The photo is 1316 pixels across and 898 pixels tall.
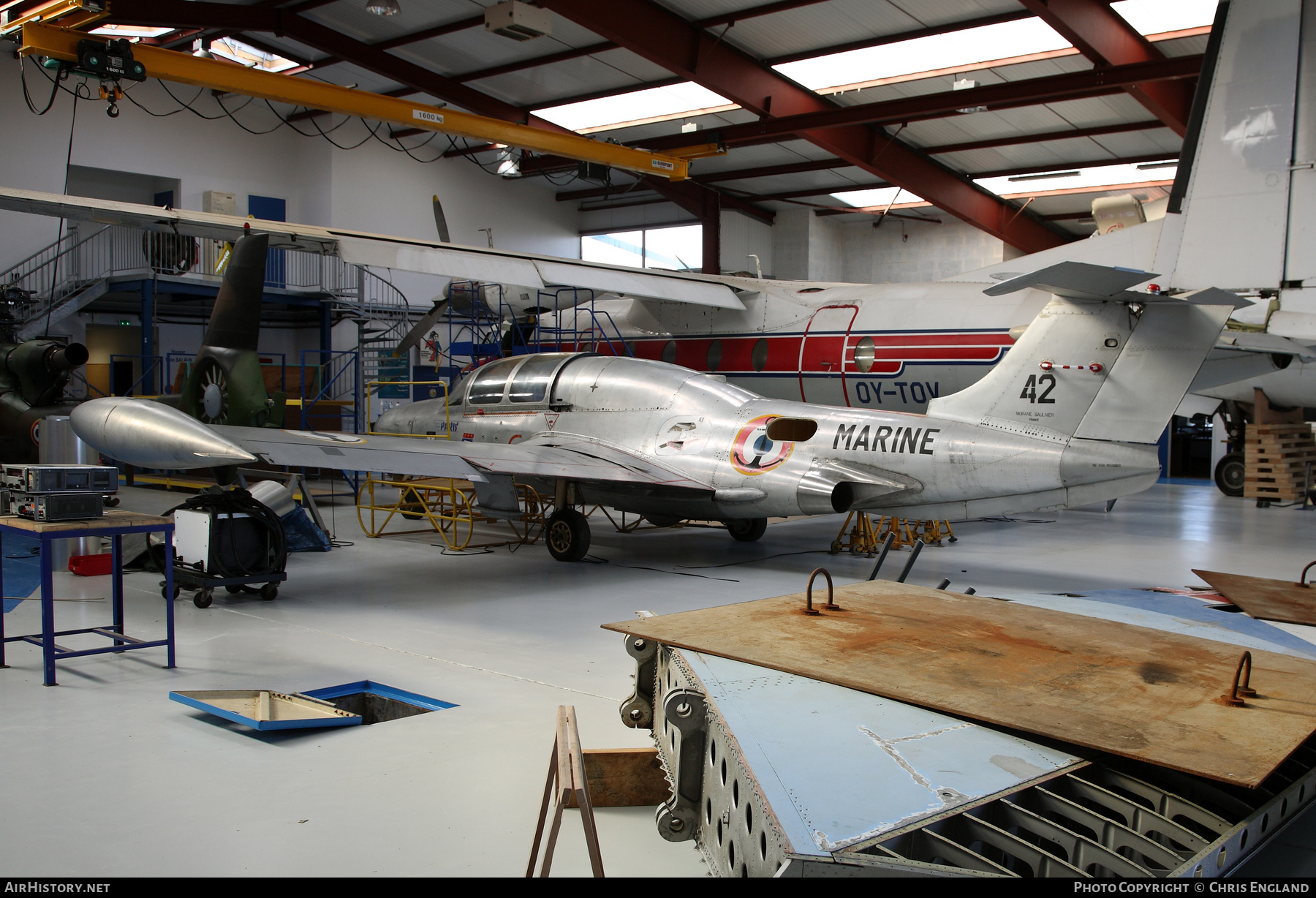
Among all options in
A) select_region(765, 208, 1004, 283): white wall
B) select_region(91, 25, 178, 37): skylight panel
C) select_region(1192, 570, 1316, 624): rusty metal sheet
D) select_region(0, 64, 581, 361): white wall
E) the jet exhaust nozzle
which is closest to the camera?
select_region(1192, 570, 1316, 624): rusty metal sheet

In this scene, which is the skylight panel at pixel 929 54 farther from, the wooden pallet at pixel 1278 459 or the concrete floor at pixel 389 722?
the concrete floor at pixel 389 722

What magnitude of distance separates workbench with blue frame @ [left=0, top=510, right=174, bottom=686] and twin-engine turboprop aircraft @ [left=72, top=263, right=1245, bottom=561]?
685 mm

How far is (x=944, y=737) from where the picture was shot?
277 centimetres

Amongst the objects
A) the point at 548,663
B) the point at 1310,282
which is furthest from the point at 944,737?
the point at 1310,282

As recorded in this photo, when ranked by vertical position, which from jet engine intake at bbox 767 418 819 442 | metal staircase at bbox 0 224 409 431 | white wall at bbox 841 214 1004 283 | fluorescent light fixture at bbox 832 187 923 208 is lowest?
jet engine intake at bbox 767 418 819 442

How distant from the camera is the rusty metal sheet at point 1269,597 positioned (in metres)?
4.71

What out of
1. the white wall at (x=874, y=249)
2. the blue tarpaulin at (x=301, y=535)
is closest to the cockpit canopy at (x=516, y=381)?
Answer: the blue tarpaulin at (x=301, y=535)

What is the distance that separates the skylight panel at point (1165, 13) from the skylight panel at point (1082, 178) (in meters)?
→ 5.55

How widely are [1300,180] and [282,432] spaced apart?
900 centimetres

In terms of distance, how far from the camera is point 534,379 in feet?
37.9

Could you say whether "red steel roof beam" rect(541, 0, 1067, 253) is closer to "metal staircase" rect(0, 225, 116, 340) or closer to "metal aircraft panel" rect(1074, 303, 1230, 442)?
"metal aircraft panel" rect(1074, 303, 1230, 442)

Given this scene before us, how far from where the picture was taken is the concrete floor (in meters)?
3.54

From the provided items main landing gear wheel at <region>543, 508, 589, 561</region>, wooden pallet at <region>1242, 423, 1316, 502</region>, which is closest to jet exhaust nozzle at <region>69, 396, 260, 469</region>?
main landing gear wheel at <region>543, 508, 589, 561</region>
